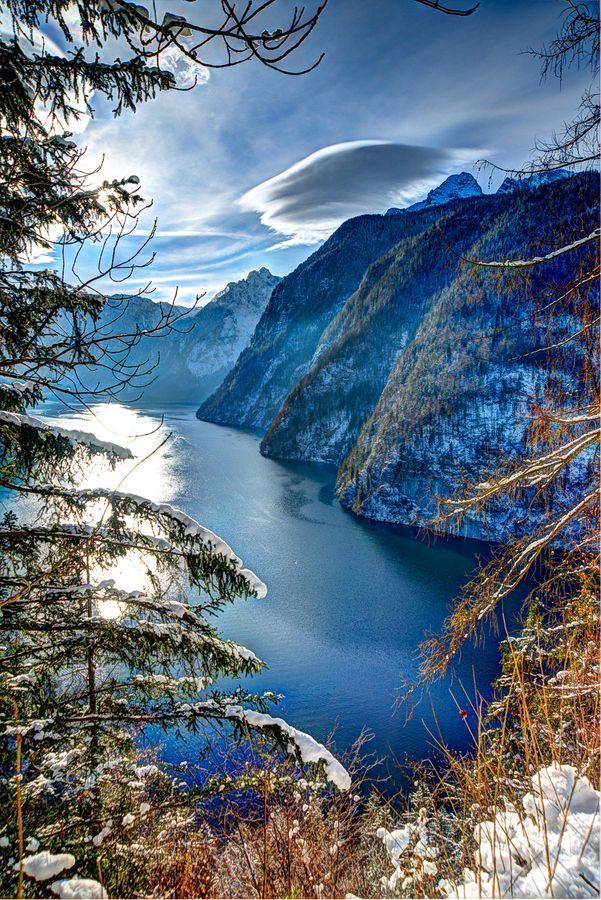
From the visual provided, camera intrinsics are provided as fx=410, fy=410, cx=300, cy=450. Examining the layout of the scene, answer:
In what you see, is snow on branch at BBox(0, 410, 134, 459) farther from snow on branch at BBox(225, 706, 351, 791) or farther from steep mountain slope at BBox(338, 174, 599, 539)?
steep mountain slope at BBox(338, 174, 599, 539)

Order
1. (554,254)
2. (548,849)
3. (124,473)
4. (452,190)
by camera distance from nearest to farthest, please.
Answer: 1. (548,849)
2. (554,254)
3. (124,473)
4. (452,190)

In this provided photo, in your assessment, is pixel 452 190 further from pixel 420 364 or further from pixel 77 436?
pixel 77 436

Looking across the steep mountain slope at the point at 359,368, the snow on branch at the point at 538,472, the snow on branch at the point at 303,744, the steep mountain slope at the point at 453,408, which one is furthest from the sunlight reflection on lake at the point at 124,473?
the steep mountain slope at the point at 359,368

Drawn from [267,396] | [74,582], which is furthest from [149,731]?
[267,396]

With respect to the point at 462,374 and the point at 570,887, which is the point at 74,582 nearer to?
the point at 570,887

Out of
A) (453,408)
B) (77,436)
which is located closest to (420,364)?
(453,408)

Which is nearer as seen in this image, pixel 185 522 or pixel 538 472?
pixel 538 472

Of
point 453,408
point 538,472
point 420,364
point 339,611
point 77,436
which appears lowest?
point 339,611

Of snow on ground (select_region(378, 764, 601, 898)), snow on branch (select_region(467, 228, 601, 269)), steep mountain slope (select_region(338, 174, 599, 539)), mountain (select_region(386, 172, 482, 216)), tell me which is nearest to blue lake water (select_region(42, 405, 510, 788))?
snow on ground (select_region(378, 764, 601, 898))
